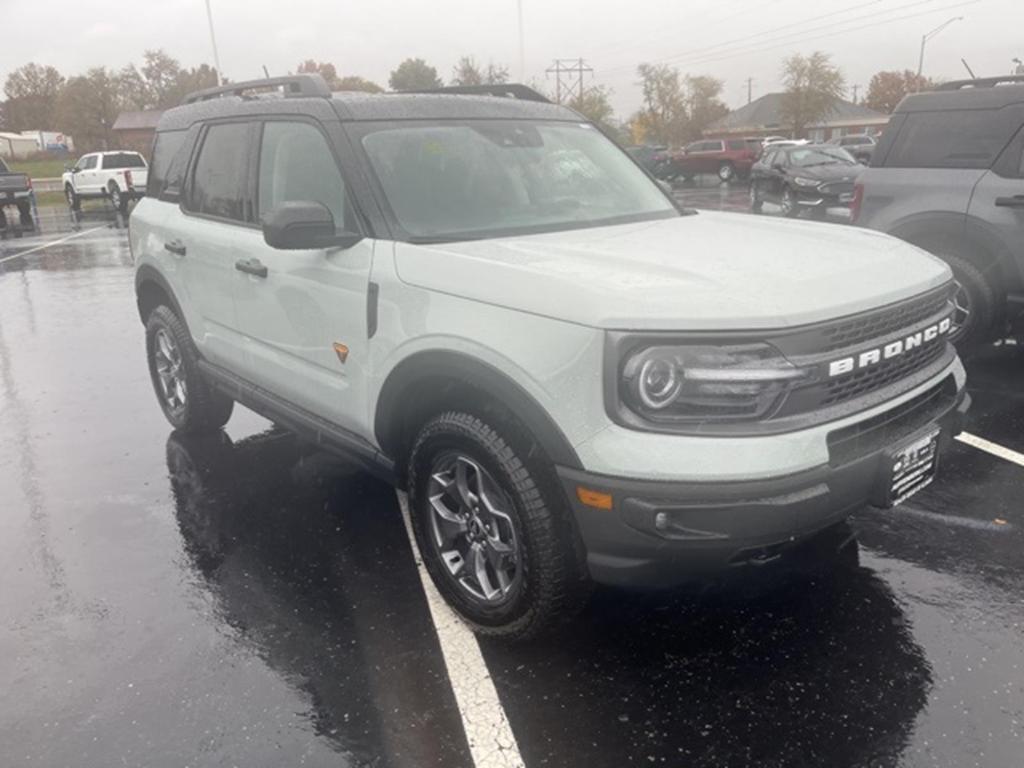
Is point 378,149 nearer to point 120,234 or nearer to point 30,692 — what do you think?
point 30,692

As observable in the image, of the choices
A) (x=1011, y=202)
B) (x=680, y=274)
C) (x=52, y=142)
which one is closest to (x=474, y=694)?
(x=680, y=274)

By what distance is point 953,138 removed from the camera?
21.5ft

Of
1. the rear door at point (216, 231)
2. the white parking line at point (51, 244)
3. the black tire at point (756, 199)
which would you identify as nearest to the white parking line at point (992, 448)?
the rear door at point (216, 231)

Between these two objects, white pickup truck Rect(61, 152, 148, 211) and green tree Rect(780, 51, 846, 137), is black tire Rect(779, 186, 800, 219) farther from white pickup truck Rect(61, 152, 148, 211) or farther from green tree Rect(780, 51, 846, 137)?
green tree Rect(780, 51, 846, 137)

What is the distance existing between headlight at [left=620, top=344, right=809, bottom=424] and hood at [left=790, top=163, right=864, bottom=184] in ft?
53.9

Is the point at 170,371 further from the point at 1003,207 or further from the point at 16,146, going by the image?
the point at 16,146

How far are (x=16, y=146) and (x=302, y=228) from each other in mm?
106557

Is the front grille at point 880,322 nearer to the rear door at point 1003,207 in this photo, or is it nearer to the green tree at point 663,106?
the rear door at point 1003,207

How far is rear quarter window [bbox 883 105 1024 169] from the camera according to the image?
6.32m

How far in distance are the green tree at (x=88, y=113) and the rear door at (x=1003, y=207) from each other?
281ft

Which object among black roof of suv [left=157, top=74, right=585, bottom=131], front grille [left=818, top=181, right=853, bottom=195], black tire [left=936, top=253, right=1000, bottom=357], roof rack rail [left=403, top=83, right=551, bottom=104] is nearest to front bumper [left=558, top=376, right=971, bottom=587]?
black roof of suv [left=157, top=74, right=585, bottom=131]

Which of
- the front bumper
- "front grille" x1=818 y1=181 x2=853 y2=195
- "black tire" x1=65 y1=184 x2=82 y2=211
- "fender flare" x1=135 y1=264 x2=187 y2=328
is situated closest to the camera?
the front bumper

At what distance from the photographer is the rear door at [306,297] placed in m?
3.55

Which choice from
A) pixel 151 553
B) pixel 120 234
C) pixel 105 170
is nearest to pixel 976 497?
pixel 151 553
